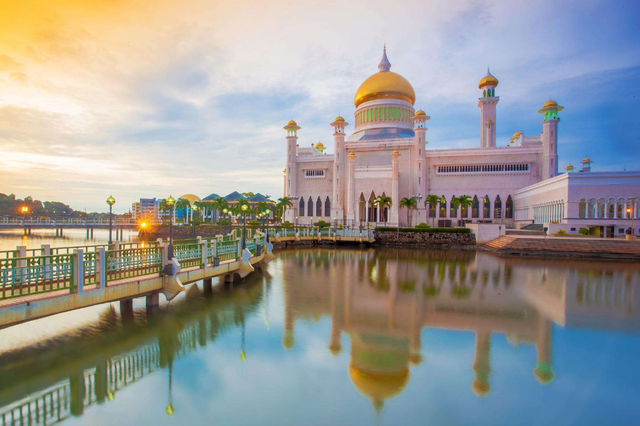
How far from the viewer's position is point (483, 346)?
776 centimetres

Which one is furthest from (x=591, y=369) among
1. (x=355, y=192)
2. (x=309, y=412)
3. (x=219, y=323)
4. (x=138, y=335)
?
(x=355, y=192)

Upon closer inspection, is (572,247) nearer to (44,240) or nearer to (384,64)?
(384,64)

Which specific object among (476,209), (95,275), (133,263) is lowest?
(95,275)

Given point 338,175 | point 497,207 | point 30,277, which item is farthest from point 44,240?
point 497,207

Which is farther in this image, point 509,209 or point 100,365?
point 509,209

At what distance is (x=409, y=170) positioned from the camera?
41.2m

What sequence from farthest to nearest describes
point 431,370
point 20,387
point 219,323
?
point 219,323, point 431,370, point 20,387

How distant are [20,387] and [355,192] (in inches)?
1441

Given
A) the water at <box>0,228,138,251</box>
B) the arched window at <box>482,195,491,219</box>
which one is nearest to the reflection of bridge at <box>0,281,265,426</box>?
the water at <box>0,228,138,251</box>

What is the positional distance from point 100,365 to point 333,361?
441cm

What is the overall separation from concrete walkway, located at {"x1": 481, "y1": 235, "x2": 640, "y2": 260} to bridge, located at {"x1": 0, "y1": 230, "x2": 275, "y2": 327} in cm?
2202

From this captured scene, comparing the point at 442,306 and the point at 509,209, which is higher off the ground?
the point at 509,209

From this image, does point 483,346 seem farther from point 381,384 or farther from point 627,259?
point 627,259

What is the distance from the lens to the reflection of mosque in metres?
6.89
